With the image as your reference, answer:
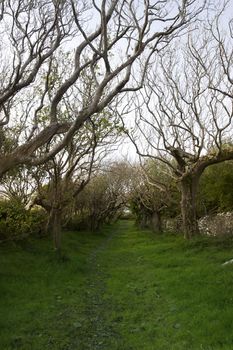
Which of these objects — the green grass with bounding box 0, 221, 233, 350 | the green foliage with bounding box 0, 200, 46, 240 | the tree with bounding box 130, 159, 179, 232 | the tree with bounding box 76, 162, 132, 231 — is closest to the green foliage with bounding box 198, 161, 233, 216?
the tree with bounding box 130, 159, 179, 232

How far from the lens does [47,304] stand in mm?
11672

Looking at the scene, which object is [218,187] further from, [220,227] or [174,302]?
[174,302]

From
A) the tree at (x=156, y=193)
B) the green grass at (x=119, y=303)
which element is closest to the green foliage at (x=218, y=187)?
the tree at (x=156, y=193)

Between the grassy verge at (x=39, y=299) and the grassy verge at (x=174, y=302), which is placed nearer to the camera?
the grassy verge at (x=174, y=302)

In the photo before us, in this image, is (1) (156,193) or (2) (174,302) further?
(1) (156,193)

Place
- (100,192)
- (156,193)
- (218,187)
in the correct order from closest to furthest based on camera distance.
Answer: (218,187) < (156,193) < (100,192)

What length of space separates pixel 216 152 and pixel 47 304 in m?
13.3

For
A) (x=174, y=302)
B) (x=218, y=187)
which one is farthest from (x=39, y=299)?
(x=218, y=187)

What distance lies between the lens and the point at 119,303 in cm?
1173

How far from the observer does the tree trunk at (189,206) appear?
2346cm

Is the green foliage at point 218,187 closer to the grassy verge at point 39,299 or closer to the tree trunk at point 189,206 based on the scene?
the tree trunk at point 189,206

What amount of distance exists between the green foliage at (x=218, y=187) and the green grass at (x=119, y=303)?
13.4m

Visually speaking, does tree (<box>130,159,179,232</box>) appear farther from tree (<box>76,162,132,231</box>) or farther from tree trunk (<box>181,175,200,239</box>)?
tree trunk (<box>181,175,200,239</box>)

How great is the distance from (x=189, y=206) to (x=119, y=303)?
12670 mm
